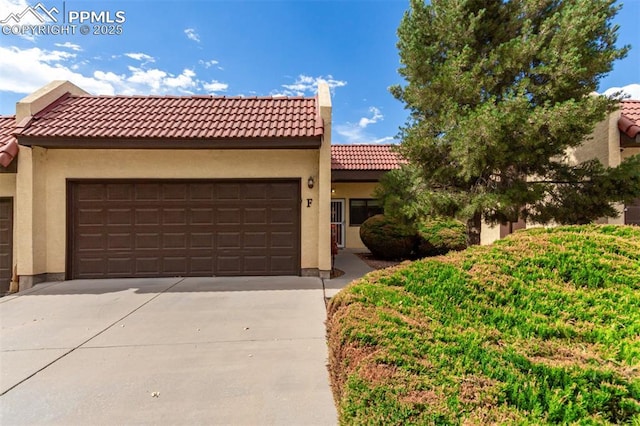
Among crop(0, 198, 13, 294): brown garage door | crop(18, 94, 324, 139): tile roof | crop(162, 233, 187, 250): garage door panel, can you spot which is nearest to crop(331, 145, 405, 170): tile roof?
crop(18, 94, 324, 139): tile roof

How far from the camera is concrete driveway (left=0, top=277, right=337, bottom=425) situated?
270 centimetres

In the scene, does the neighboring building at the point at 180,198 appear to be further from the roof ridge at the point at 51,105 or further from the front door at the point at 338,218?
the front door at the point at 338,218

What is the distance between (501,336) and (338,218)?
10879mm

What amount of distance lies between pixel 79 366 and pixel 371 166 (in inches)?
446

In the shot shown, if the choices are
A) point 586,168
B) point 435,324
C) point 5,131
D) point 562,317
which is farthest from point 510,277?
point 5,131

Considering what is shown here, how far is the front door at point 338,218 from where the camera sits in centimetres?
1336

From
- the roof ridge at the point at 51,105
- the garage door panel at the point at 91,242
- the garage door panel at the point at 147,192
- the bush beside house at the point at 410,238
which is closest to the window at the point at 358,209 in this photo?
the bush beside house at the point at 410,238

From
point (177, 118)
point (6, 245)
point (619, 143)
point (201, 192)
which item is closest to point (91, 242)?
point (6, 245)

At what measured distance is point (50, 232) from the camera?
7.30 metres

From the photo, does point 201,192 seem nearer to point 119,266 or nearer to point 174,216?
point 174,216

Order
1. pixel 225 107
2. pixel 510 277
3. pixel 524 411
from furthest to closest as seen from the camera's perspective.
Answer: pixel 225 107 → pixel 510 277 → pixel 524 411

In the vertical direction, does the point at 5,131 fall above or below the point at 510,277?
above

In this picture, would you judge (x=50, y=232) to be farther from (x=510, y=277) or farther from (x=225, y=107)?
(x=510, y=277)

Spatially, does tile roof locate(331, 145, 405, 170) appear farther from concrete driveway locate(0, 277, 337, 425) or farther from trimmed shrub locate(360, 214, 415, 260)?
concrete driveway locate(0, 277, 337, 425)
